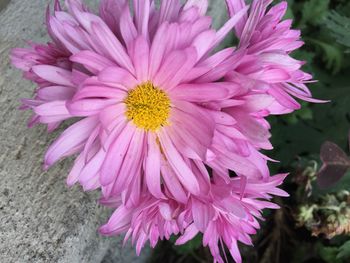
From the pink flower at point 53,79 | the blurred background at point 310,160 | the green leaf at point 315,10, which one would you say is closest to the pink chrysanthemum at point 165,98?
the pink flower at point 53,79

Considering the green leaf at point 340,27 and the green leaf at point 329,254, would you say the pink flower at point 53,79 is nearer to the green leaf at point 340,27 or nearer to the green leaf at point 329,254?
the green leaf at point 340,27

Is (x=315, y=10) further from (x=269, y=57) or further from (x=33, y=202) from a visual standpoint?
(x=33, y=202)

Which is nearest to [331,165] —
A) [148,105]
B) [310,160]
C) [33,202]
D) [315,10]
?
[310,160]

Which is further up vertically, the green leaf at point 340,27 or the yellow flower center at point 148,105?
Answer: the yellow flower center at point 148,105

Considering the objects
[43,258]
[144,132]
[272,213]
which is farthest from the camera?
[272,213]

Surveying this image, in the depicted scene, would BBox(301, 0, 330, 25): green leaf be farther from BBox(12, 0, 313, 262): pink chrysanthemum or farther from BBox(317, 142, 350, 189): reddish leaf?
BBox(12, 0, 313, 262): pink chrysanthemum

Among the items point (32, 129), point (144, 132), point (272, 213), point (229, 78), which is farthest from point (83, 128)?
point (272, 213)

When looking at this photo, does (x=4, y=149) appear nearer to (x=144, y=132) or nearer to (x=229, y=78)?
(x=144, y=132)
